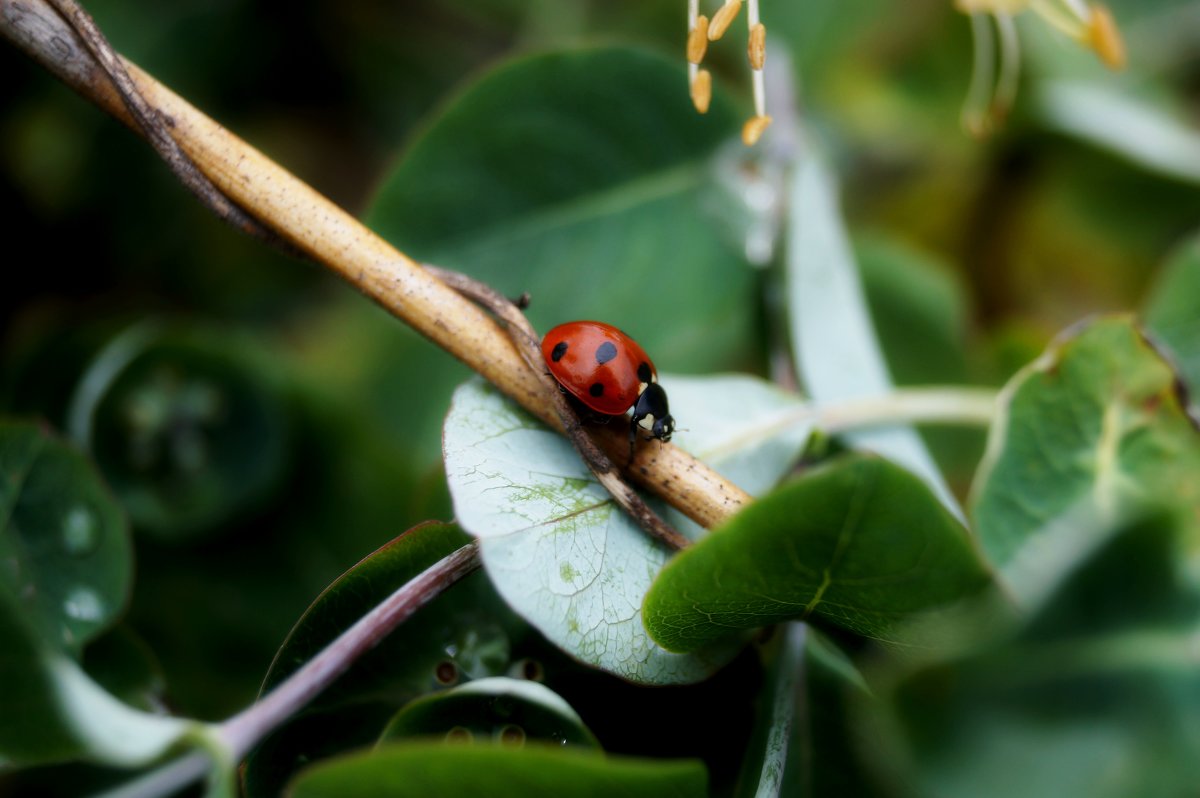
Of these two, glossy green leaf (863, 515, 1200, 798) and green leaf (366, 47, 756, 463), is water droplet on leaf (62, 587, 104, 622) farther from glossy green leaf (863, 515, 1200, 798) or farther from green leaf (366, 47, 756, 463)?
glossy green leaf (863, 515, 1200, 798)

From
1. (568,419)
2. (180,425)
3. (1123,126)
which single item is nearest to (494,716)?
(568,419)

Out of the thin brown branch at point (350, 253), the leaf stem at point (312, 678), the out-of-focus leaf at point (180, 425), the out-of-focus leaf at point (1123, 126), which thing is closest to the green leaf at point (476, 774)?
the leaf stem at point (312, 678)

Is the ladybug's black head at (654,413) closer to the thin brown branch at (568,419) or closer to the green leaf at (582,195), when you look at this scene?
the thin brown branch at (568,419)

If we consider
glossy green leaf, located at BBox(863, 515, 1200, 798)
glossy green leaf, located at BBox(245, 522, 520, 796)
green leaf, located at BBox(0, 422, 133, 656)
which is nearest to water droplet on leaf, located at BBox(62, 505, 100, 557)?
green leaf, located at BBox(0, 422, 133, 656)

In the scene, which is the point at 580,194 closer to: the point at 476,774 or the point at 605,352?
the point at 605,352

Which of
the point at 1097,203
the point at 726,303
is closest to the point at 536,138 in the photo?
the point at 726,303

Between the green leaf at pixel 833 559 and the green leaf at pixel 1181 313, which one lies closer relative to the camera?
the green leaf at pixel 833 559
